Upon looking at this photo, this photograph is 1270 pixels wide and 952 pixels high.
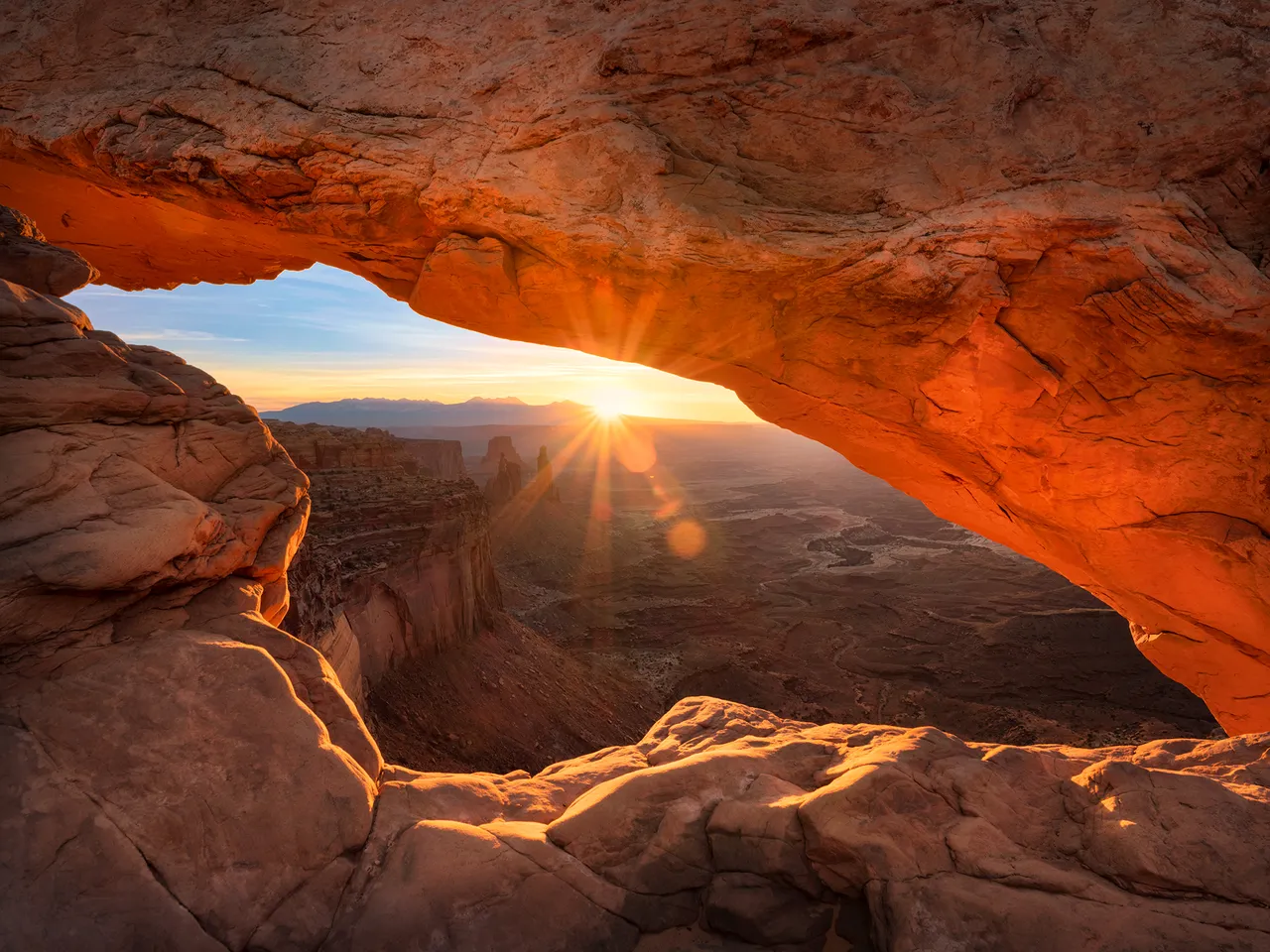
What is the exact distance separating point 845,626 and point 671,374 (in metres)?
22.8

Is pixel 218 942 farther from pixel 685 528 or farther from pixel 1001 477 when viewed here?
pixel 685 528

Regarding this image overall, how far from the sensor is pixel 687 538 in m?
46.6

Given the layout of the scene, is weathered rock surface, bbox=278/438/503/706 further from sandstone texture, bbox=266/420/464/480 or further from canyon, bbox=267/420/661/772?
sandstone texture, bbox=266/420/464/480

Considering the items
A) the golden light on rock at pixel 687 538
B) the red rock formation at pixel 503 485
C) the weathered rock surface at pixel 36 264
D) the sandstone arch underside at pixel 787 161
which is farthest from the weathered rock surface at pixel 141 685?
the red rock formation at pixel 503 485

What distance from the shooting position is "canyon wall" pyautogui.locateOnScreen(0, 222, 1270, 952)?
9.95ft

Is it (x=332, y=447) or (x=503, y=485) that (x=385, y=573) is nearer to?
(x=332, y=447)

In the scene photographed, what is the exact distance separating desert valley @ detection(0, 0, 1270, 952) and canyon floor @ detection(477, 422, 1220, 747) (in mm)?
12449

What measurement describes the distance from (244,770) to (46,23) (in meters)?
8.73

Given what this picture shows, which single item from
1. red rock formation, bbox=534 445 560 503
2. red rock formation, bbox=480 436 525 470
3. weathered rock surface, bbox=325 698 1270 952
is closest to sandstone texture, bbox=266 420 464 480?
weathered rock surface, bbox=325 698 1270 952

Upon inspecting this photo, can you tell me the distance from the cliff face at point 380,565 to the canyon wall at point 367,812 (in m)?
8.99

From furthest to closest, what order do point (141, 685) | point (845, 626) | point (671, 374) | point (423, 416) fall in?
point (423, 416) < point (845, 626) < point (671, 374) < point (141, 685)

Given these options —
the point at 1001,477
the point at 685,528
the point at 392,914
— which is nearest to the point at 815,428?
the point at 1001,477

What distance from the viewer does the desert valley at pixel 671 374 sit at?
128 inches

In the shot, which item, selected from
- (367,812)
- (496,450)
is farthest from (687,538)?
(367,812)
